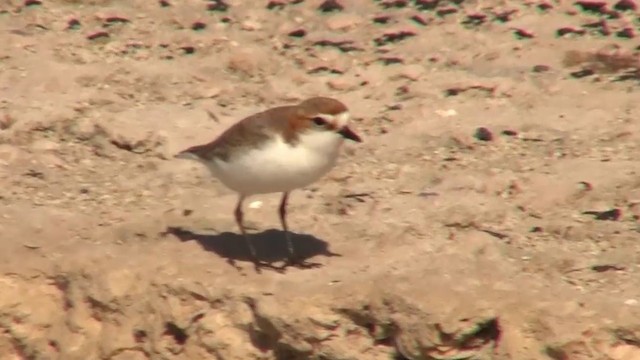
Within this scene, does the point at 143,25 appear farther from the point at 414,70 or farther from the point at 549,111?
the point at 549,111

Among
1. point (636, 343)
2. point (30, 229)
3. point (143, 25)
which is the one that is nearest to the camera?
point (636, 343)

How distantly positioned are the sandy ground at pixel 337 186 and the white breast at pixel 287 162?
48 centimetres

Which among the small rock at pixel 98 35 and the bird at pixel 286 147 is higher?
the bird at pixel 286 147

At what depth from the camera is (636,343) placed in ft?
20.2

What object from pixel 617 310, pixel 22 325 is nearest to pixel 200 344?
pixel 22 325

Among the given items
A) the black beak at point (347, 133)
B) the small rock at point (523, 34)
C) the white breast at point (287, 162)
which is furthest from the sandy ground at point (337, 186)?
the black beak at point (347, 133)

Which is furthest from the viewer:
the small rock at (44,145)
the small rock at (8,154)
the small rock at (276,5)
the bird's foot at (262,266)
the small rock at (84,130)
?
the small rock at (276,5)

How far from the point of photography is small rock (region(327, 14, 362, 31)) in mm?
10617

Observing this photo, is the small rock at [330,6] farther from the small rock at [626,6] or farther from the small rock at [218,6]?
the small rock at [626,6]

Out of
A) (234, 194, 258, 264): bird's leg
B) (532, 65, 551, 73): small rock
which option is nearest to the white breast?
(234, 194, 258, 264): bird's leg

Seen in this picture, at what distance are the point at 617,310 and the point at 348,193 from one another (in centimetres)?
223

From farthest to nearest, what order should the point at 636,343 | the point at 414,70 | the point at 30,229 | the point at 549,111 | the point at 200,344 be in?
the point at 414,70 < the point at 549,111 < the point at 30,229 < the point at 200,344 < the point at 636,343

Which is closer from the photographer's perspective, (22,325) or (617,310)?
(617,310)

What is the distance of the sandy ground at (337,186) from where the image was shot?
21.6ft
